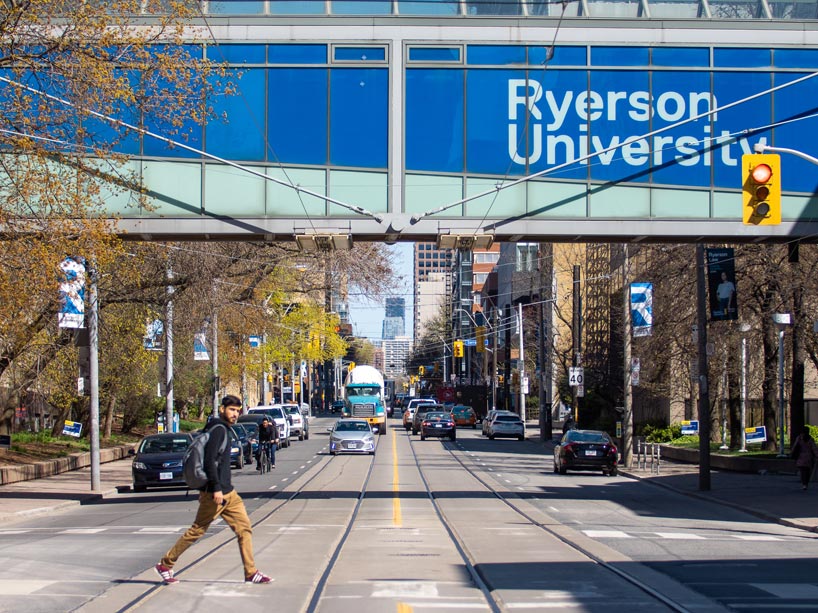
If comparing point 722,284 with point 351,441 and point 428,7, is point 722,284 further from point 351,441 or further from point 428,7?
point 351,441

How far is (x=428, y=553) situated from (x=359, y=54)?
42.1 feet

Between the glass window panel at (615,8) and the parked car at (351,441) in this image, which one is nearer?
the glass window panel at (615,8)

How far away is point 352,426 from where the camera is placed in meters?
47.1

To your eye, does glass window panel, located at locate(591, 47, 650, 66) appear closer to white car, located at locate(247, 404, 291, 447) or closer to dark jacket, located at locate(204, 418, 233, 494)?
dark jacket, located at locate(204, 418, 233, 494)

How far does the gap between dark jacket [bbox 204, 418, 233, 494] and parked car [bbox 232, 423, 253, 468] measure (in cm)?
2856

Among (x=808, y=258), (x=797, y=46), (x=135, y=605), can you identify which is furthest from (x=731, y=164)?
(x=135, y=605)

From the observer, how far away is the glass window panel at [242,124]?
79.4 ft

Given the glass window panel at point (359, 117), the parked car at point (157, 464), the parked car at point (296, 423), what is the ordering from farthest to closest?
the parked car at point (296, 423) < the parked car at point (157, 464) < the glass window panel at point (359, 117)

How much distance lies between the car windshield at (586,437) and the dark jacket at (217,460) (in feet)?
81.6

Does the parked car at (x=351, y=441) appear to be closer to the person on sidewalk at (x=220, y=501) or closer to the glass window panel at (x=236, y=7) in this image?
the glass window panel at (x=236, y=7)

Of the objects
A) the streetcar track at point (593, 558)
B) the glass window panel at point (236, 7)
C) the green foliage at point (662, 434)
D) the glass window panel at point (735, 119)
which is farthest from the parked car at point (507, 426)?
the glass window panel at point (236, 7)

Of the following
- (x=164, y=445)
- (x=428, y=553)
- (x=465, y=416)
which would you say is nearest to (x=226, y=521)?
(x=428, y=553)

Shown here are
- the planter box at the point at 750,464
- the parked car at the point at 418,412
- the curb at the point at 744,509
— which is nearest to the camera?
the curb at the point at 744,509

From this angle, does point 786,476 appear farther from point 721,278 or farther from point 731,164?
point 731,164
